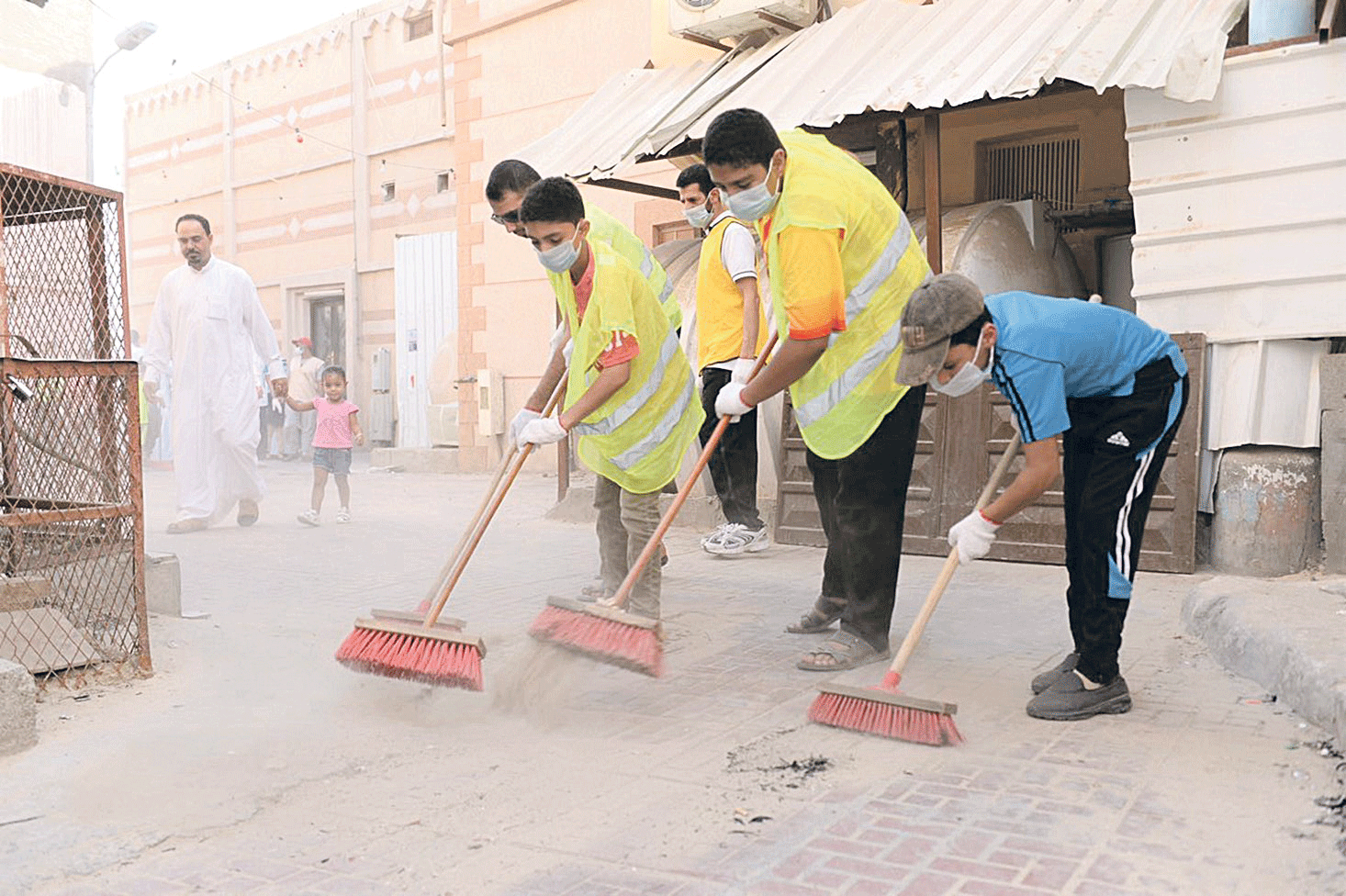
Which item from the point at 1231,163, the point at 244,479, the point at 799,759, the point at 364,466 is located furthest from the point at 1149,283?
the point at 364,466

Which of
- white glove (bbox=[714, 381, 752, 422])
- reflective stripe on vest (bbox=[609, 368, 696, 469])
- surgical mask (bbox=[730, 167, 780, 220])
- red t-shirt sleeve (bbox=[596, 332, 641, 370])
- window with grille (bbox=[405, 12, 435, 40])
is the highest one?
window with grille (bbox=[405, 12, 435, 40])

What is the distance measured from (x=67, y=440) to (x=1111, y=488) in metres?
3.60

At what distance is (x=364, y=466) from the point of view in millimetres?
14516

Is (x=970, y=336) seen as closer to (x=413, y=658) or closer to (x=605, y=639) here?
(x=605, y=639)

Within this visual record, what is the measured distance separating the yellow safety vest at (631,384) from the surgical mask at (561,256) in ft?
0.30

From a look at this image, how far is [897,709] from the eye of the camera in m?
3.05

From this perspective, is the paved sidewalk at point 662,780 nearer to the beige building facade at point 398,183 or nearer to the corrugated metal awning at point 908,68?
the corrugated metal awning at point 908,68

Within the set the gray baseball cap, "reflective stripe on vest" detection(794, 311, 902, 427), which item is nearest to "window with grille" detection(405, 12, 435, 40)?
"reflective stripe on vest" detection(794, 311, 902, 427)

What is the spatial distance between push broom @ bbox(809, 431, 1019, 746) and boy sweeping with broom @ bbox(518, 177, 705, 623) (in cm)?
78

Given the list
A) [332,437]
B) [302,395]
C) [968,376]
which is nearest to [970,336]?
[968,376]

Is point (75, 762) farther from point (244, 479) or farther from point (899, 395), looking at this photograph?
point (244, 479)

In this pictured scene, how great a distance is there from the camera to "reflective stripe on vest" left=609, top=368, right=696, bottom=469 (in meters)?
4.08

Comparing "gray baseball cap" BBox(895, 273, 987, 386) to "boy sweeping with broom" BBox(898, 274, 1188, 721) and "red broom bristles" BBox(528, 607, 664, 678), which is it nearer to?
"boy sweeping with broom" BBox(898, 274, 1188, 721)

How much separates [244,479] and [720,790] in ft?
19.6
